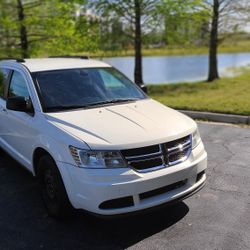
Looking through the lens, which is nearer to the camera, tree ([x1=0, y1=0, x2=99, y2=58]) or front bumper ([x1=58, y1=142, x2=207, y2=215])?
front bumper ([x1=58, y1=142, x2=207, y2=215])

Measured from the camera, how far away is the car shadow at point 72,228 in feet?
11.5

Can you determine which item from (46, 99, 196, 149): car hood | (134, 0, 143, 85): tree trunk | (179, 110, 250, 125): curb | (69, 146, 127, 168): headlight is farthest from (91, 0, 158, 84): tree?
(69, 146, 127, 168): headlight

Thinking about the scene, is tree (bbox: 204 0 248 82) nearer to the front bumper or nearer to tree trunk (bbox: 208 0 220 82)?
tree trunk (bbox: 208 0 220 82)

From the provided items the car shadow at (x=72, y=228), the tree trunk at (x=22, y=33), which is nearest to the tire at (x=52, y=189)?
the car shadow at (x=72, y=228)

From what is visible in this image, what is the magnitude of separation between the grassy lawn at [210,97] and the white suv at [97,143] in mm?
4297

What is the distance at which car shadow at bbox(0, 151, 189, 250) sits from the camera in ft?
11.5

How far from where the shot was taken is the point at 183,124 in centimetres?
391

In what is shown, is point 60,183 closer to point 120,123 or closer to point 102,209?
point 102,209

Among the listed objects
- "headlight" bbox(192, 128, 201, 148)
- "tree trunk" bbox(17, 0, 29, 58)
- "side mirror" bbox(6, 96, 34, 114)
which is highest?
"tree trunk" bbox(17, 0, 29, 58)

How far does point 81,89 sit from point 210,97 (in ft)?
22.2

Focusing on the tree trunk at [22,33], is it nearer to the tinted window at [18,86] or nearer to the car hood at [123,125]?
the tinted window at [18,86]

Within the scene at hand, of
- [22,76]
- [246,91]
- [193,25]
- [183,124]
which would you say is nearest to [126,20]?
[193,25]

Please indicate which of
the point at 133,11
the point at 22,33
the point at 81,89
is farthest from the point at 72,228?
the point at 22,33

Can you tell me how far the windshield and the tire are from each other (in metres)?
0.66
